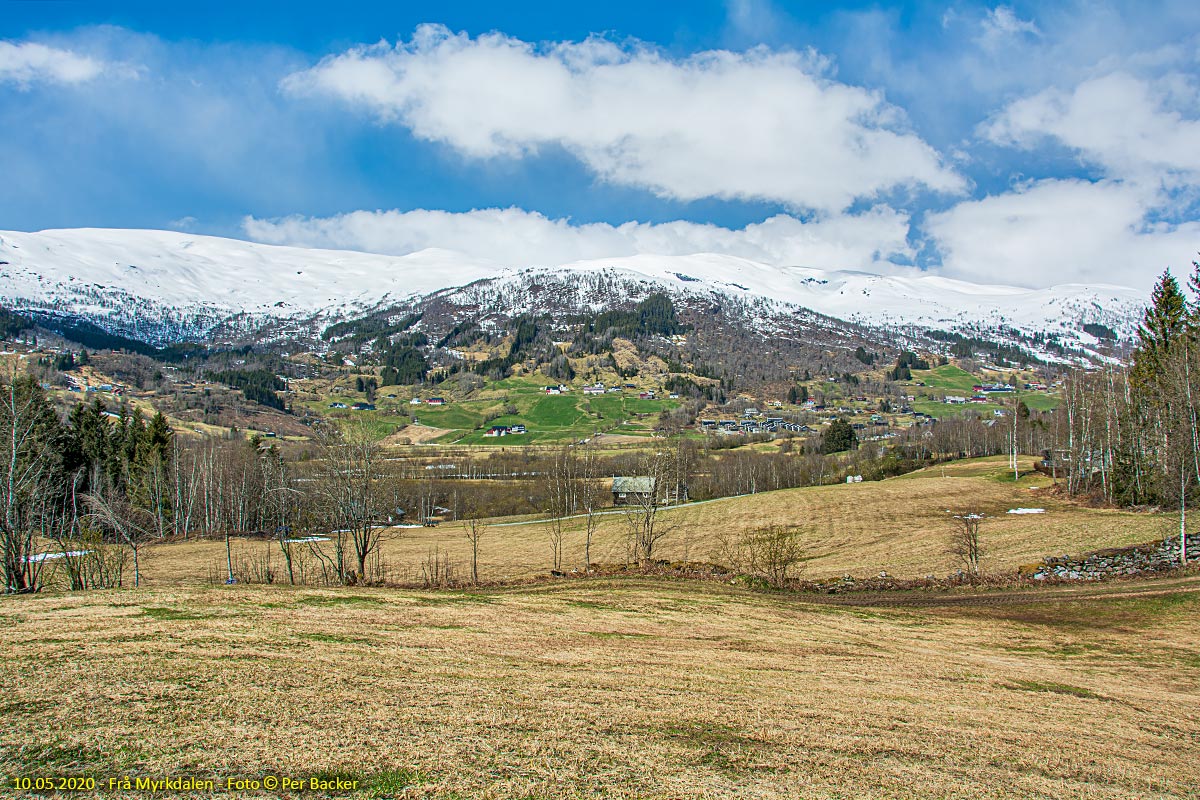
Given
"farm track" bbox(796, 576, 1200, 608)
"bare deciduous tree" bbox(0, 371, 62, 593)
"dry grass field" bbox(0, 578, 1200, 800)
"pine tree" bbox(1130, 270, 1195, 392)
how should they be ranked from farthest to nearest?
"pine tree" bbox(1130, 270, 1195, 392)
"farm track" bbox(796, 576, 1200, 608)
"bare deciduous tree" bbox(0, 371, 62, 593)
"dry grass field" bbox(0, 578, 1200, 800)

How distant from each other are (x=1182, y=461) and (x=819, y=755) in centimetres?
4340

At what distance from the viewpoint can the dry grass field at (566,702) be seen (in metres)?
9.44

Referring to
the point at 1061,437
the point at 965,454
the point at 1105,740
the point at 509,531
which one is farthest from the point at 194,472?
the point at 965,454

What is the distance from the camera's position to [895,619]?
27.7 metres

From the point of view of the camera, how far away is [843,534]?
6744 cm

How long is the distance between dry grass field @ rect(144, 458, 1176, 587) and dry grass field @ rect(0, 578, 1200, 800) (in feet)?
73.4

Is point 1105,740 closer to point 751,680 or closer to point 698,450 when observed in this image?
point 751,680

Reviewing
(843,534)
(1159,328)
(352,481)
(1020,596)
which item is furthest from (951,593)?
(1159,328)

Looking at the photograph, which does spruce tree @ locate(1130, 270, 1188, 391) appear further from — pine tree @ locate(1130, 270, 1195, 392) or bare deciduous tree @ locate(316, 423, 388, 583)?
bare deciduous tree @ locate(316, 423, 388, 583)

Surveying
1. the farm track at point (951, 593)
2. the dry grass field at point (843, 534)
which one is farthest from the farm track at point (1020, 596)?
the dry grass field at point (843, 534)

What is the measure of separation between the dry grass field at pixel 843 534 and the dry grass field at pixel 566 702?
2236cm

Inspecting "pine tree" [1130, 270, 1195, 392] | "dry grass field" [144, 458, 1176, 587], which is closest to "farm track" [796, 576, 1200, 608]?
"dry grass field" [144, 458, 1176, 587]

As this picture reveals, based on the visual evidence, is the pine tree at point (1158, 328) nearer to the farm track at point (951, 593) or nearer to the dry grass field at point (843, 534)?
the dry grass field at point (843, 534)

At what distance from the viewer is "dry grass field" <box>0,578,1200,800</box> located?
944 centimetres
